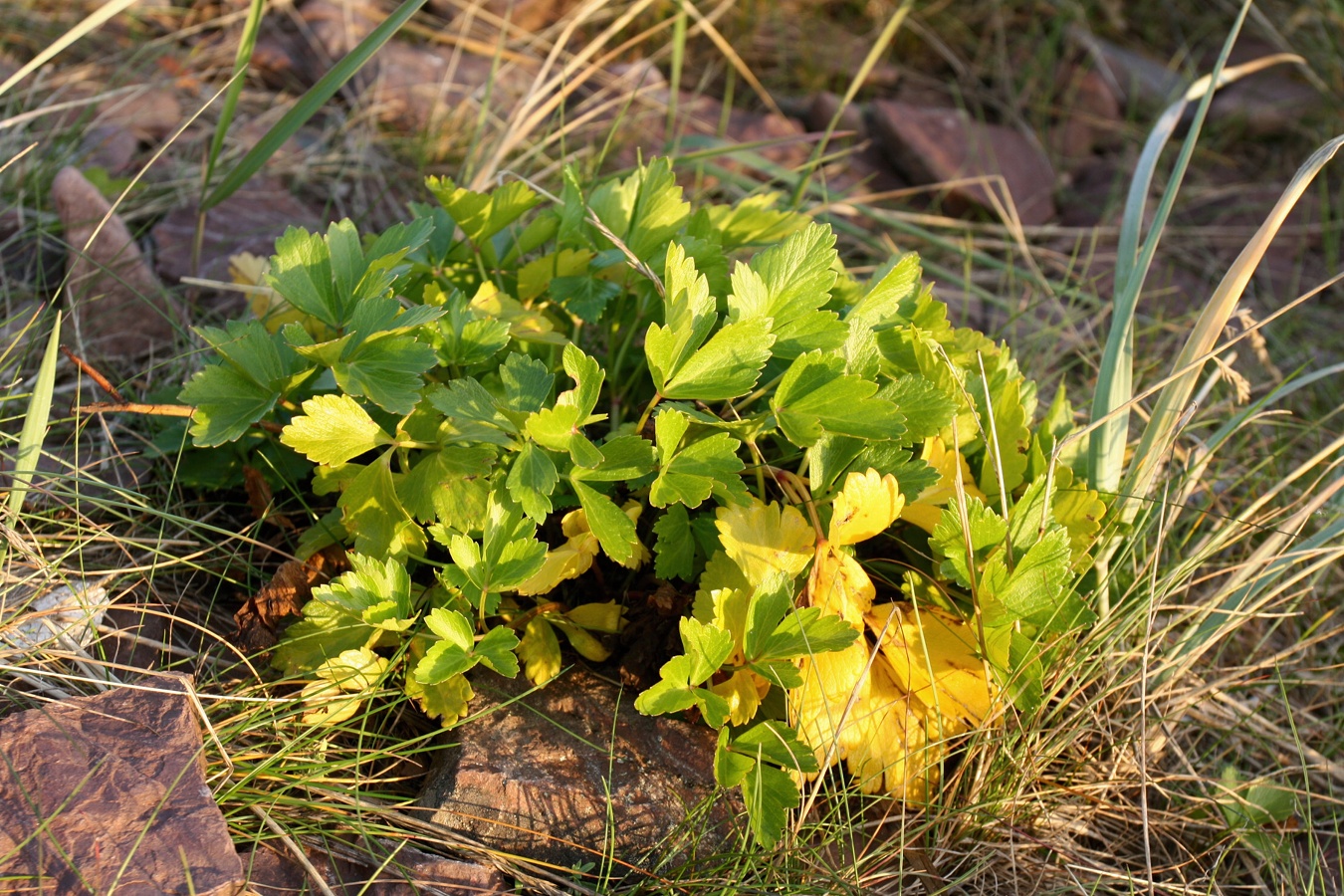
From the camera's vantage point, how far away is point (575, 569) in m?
1.22

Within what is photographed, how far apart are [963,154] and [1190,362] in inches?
72.1

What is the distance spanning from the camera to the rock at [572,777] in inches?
47.5

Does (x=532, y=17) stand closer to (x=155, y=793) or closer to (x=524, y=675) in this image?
(x=524, y=675)

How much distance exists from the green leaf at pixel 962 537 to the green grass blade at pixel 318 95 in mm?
1003

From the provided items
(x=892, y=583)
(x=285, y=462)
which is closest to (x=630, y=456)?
(x=892, y=583)

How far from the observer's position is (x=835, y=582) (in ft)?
3.93

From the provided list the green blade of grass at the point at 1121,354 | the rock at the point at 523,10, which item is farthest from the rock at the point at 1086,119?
the green blade of grass at the point at 1121,354

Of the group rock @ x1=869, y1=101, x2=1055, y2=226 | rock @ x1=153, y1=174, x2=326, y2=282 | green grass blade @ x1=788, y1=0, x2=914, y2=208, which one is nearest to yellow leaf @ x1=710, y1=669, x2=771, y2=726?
green grass blade @ x1=788, y1=0, x2=914, y2=208

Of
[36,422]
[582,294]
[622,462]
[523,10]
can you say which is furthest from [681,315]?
[523,10]

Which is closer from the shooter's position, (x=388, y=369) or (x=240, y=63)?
(x=388, y=369)

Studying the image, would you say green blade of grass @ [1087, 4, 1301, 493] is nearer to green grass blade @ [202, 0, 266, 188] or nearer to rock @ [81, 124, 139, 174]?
green grass blade @ [202, 0, 266, 188]

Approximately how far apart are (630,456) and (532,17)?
2.38m

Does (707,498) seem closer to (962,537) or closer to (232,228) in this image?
(962,537)

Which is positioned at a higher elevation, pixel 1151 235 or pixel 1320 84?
pixel 1151 235
